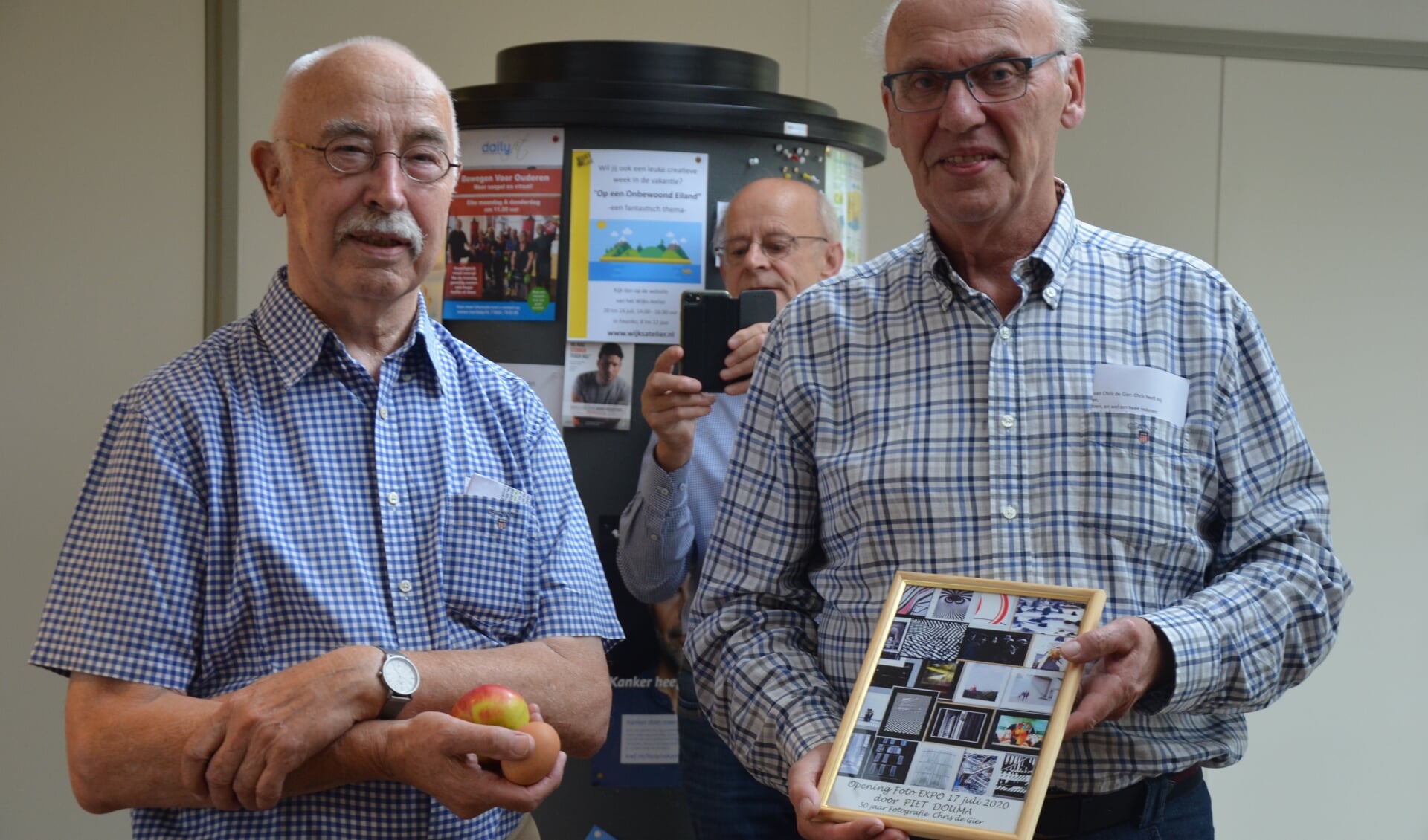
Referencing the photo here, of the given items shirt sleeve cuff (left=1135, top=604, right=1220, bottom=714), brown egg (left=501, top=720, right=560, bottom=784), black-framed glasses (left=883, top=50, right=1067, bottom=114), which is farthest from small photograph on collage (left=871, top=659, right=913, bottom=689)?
black-framed glasses (left=883, top=50, right=1067, bottom=114)

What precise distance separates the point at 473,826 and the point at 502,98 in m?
1.53

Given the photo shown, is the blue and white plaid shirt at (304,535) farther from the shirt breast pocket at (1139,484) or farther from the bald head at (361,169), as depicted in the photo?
the shirt breast pocket at (1139,484)

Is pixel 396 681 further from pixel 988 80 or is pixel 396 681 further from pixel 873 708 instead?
pixel 988 80

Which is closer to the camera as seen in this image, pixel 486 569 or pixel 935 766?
pixel 935 766

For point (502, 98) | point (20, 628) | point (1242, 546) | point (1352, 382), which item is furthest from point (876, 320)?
point (1352, 382)

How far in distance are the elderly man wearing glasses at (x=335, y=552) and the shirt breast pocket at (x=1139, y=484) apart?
2.31ft

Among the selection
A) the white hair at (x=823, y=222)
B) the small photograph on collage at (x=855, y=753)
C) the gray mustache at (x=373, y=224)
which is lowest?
the small photograph on collage at (x=855, y=753)

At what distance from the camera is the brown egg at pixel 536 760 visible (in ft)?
5.08

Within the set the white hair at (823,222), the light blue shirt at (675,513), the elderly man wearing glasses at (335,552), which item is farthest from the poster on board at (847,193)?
the elderly man wearing glasses at (335,552)

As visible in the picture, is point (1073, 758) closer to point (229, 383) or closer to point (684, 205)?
point (229, 383)

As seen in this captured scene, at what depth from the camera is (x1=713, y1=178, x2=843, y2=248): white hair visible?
269 cm

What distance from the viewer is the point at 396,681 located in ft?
5.26

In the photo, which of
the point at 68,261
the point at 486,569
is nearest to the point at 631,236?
the point at 486,569

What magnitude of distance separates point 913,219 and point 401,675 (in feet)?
9.33
